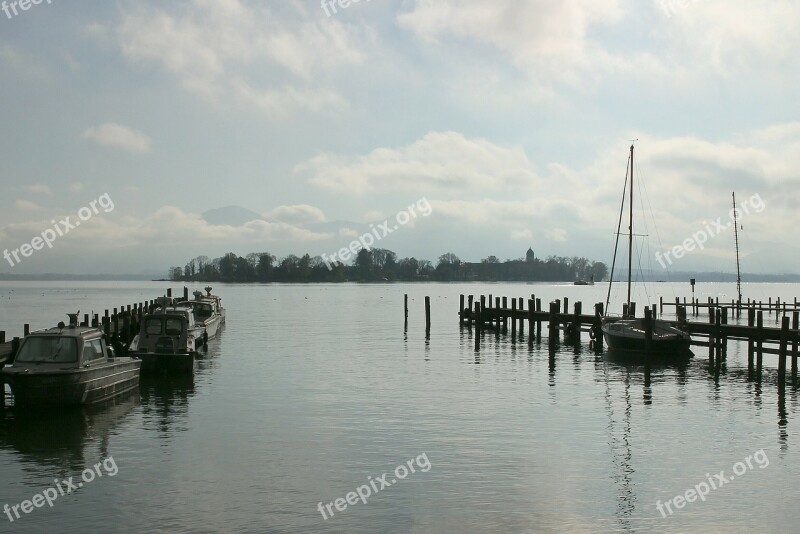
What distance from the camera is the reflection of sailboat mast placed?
15117mm

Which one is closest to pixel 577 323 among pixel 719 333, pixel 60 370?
pixel 719 333

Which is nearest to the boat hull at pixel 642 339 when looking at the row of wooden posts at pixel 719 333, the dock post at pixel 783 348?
the row of wooden posts at pixel 719 333

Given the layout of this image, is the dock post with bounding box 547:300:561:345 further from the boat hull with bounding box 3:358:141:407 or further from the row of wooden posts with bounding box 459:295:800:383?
the boat hull with bounding box 3:358:141:407

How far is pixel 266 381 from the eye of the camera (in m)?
33.5

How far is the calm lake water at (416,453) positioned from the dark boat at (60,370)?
24.4 inches

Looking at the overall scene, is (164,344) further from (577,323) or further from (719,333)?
(577,323)

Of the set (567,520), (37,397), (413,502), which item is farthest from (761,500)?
(37,397)

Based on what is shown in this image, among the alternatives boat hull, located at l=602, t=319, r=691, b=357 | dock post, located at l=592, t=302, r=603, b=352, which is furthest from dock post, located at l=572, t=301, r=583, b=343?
boat hull, located at l=602, t=319, r=691, b=357

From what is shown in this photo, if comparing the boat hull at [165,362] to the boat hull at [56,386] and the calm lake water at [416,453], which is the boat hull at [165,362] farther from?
the boat hull at [56,386]

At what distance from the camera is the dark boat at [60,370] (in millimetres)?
24000

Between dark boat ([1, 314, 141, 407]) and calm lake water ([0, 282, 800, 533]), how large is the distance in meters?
0.62

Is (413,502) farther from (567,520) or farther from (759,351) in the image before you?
(759,351)

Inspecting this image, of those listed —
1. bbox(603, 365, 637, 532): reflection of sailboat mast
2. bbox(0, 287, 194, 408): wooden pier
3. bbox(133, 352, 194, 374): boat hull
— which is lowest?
bbox(603, 365, 637, 532): reflection of sailboat mast

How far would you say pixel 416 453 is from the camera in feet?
64.5
